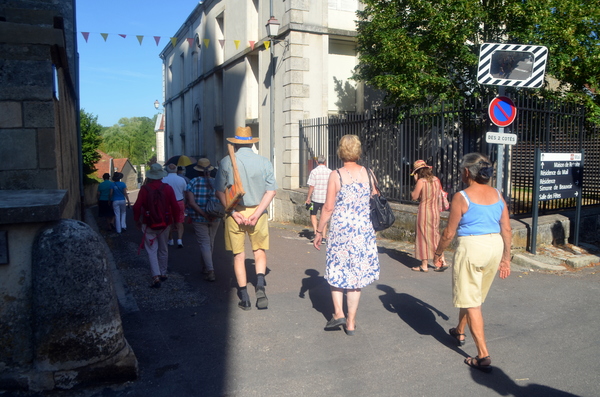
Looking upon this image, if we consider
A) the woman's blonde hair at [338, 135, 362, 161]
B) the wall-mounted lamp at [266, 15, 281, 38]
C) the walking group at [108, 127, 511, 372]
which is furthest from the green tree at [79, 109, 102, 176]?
the woman's blonde hair at [338, 135, 362, 161]

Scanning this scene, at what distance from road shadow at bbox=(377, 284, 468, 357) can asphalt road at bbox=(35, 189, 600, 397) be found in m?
0.01

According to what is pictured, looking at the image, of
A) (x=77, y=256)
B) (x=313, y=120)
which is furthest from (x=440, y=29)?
(x=77, y=256)

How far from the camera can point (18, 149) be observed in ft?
16.8

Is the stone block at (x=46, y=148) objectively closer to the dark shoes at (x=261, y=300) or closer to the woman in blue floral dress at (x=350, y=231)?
the dark shoes at (x=261, y=300)

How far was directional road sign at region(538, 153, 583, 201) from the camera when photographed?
8414 mm

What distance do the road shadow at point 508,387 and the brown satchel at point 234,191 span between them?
265cm

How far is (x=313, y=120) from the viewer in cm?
1366

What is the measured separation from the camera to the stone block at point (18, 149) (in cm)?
507

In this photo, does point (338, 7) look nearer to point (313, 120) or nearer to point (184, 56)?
point (313, 120)

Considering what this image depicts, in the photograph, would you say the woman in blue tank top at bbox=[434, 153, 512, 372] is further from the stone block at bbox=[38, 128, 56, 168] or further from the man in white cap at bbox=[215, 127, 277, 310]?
the stone block at bbox=[38, 128, 56, 168]

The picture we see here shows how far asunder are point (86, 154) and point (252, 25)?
1432cm

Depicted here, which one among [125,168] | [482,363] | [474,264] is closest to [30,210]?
[474,264]

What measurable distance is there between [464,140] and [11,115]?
720 cm

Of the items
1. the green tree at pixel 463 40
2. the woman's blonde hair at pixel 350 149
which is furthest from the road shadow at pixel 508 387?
the green tree at pixel 463 40
